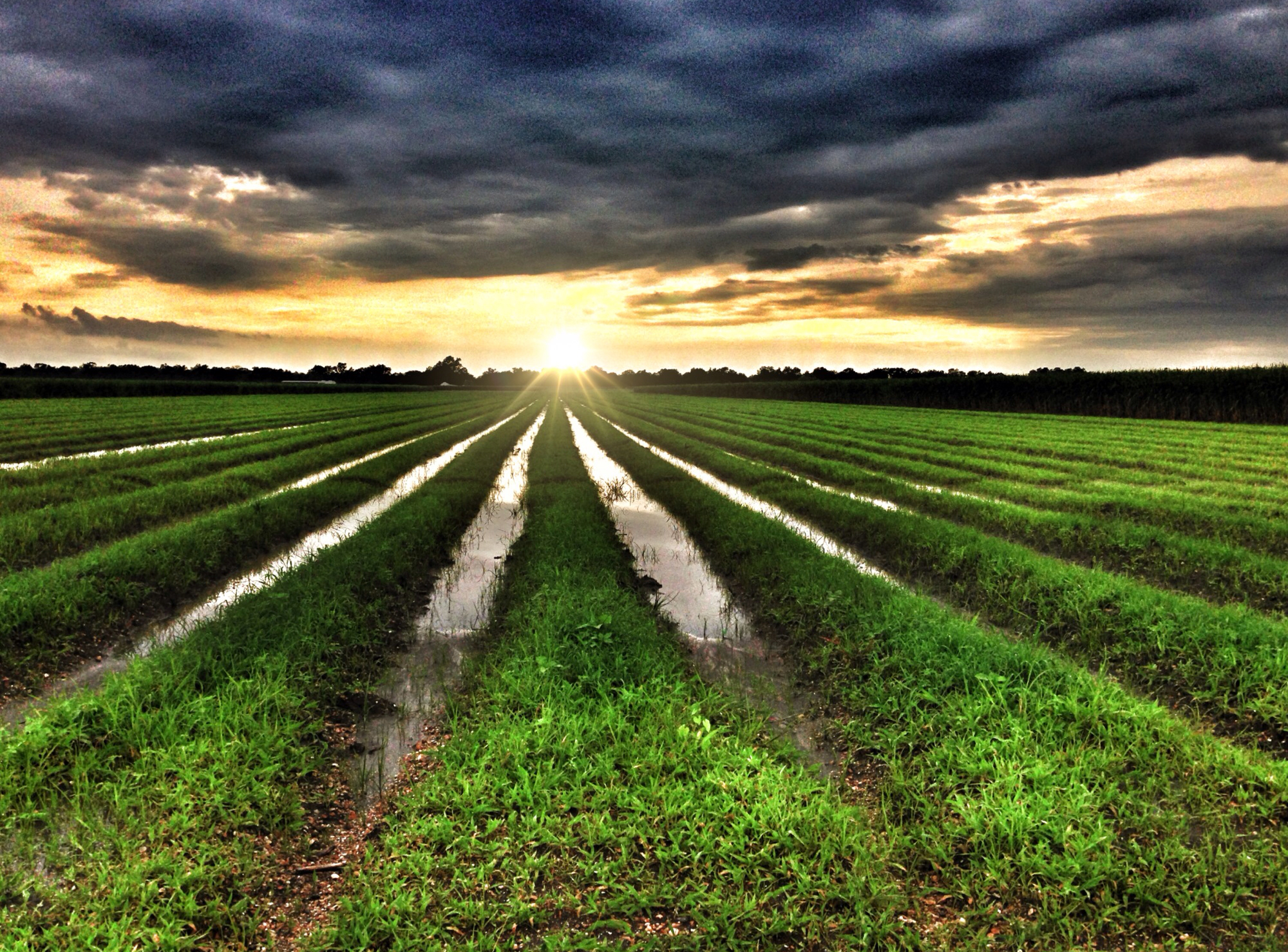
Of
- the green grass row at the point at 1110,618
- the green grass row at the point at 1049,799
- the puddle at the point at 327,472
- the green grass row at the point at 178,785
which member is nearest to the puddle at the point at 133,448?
the puddle at the point at 327,472

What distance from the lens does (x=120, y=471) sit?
56.0 feet

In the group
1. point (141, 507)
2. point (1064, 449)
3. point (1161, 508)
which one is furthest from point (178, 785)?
point (1064, 449)

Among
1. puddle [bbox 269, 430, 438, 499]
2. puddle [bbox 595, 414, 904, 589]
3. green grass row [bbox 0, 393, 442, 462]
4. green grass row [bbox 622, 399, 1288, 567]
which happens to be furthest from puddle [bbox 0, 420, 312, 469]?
green grass row [bbox 622, 399, 1288, 567]

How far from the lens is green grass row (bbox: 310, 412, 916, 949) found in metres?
3.47

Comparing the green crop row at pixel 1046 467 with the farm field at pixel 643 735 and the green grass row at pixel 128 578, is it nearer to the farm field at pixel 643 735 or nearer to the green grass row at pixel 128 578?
the farm field at pixel 643 735

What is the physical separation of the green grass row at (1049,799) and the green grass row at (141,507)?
37.5 ft

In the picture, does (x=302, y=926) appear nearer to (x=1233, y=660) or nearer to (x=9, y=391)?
(x=1233, y=660)

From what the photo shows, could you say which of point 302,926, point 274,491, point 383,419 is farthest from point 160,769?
point 383,419

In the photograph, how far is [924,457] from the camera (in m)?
22.6

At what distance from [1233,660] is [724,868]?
5.47 metres

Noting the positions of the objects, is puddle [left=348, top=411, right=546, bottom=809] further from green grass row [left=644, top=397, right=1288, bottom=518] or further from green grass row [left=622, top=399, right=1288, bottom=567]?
green grass row [left=644, top=397, right=1288, bottom=518]

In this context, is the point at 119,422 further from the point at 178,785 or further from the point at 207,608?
the point at 178,785

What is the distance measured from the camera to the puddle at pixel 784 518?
419 inches

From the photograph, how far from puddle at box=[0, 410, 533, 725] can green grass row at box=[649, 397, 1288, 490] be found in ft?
50.2
